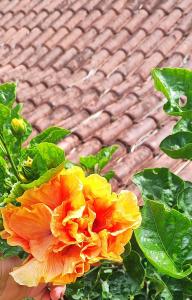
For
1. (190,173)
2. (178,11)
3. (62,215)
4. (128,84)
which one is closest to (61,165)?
(62,215)

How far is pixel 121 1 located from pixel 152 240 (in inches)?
102

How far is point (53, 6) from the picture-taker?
10.5ft

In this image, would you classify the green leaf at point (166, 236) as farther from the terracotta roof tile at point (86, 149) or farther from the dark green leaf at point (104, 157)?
the terracotta roof tile at point (86, 149)

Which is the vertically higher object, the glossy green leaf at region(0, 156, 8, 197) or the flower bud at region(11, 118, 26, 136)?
the flower bud at region(11, 118, 26, 136)

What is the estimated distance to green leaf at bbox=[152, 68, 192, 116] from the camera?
0.63m

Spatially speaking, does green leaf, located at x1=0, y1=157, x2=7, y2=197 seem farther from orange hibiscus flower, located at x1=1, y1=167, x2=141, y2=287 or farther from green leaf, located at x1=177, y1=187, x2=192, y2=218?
green leaf, located at x1=177, y1=187, x2=192, y2=218

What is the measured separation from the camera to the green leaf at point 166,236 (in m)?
0.55

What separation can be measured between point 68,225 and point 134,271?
0.12 meters

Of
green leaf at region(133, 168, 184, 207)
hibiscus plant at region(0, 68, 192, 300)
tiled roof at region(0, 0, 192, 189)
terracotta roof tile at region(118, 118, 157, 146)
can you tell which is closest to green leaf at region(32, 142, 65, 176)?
hibiscus plant at region(0, 68, 192, 300)

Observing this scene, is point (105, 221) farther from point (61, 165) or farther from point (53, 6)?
point (53, 6)

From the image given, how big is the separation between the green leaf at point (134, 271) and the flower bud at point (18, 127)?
0.17 metres

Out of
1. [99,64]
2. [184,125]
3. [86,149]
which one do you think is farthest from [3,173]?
[99,64]

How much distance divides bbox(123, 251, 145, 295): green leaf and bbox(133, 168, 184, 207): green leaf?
0.07 m

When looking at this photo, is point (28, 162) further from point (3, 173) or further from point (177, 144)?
point (177, 144)
